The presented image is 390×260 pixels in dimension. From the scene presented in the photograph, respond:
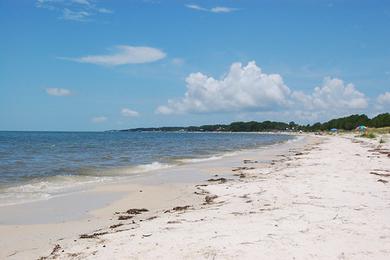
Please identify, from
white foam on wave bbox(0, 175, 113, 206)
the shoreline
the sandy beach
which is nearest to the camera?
the sandy beach

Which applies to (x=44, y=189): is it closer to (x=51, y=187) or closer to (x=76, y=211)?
(x=51, y=187)

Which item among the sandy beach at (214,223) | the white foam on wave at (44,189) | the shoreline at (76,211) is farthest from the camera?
the white foam on wave at (44,189)

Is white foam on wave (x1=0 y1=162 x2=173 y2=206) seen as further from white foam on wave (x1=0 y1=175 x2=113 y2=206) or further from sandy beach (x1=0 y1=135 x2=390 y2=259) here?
sandy beach (x1=0 y1=135 x2=390 y2=259)

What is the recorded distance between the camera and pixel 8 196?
15.6 m

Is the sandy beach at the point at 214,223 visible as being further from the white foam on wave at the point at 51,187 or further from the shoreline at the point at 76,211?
the white foam on wave at the point at 51,187

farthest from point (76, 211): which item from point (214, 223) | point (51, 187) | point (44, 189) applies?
point (51, 187)

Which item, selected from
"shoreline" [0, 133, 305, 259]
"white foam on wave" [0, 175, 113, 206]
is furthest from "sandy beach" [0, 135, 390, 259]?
"white foam on wave" [0, 175, 113, 206]

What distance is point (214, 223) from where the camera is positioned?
9.20 metres

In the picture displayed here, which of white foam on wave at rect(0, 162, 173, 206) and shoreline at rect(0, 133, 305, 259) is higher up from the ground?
shoreline at rect(0, 133, 305, 259)

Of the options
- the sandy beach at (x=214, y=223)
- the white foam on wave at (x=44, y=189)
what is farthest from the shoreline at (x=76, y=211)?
the white foam on wave at (x=44, y=189)

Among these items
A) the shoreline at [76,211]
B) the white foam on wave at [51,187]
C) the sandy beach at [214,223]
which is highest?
the sandy beach at [214,223]

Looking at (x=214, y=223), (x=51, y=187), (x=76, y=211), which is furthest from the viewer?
(x=51, y=187)

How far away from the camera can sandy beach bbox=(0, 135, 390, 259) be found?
729cm

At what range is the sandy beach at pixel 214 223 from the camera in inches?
287
